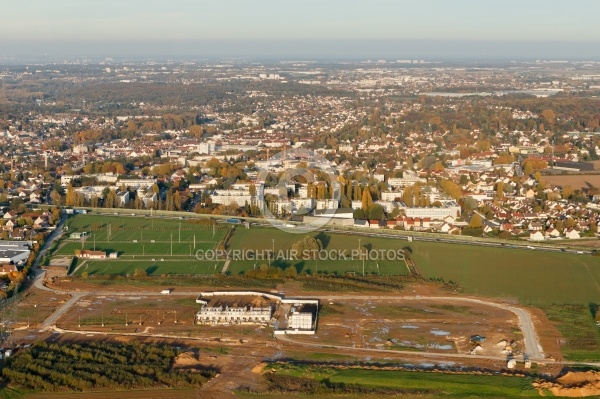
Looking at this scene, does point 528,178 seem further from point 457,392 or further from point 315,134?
point 457,392

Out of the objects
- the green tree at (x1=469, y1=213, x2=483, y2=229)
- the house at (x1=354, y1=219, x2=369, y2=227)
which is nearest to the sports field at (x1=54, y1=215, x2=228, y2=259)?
the house at (x1=354, y1=219, x2=369, y2=227)

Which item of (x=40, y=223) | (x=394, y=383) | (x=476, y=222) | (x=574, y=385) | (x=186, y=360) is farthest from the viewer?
(x=40, y=223)

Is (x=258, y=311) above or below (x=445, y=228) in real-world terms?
above

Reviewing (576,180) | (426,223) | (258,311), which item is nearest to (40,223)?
(258,311)

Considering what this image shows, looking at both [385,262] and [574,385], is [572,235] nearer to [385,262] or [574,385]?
[385,262]

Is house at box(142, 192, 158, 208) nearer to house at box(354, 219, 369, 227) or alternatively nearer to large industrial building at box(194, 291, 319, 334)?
house at box(354, 219, 369, 227)
